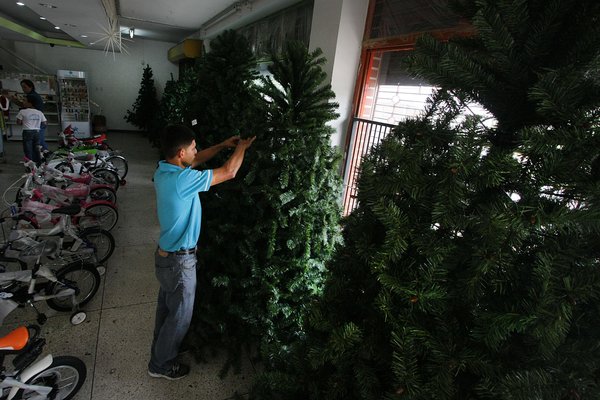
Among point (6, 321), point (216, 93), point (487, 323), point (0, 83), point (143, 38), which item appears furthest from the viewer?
point (143, 38)

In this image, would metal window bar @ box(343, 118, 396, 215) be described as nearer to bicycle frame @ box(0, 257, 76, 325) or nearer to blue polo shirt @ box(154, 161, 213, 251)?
blue polo shirt @ box(154, 161, 213, 251)

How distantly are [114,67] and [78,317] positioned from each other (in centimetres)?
1283

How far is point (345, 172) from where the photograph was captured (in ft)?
11.5

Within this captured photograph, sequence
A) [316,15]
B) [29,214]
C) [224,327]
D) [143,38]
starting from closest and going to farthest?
[224,327]
[316,15]
[29,214]
[143,38]

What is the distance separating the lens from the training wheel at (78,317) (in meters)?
3.01

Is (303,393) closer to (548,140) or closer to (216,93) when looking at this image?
(548,140)

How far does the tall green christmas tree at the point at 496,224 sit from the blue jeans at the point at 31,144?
327 inches

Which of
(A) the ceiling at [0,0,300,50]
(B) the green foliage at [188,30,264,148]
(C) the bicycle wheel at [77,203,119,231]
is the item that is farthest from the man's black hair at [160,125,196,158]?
(A) the ceiling at [0,0,300,50]

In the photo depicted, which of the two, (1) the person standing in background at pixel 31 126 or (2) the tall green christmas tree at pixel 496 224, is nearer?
(2) the tall green christmas tree at pixel 496 224

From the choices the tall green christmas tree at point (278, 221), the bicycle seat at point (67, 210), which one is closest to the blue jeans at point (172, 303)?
the tall green christmas tree at point (278, 221)

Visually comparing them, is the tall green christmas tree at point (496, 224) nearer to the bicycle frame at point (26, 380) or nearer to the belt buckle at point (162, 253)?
the belt buckle at point (162, 253)

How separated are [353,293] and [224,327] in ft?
5.66

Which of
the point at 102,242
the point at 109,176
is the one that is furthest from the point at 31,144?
the point at 102,242

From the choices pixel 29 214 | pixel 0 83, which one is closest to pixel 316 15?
pixel 29 214
